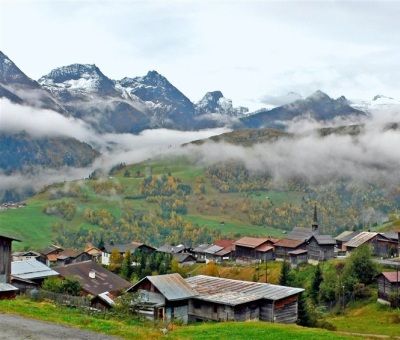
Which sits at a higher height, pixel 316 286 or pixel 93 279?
pixel 93 279

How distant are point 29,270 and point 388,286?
5117cm

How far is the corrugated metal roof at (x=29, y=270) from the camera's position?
7731cm

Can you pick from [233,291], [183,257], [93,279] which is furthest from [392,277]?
[183,257]

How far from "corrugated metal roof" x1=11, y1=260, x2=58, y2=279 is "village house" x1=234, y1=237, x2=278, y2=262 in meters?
79.8

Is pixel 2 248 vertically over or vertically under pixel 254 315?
over

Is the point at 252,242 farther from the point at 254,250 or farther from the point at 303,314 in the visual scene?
the point at 303,314

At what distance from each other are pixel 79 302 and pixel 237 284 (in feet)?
80.6

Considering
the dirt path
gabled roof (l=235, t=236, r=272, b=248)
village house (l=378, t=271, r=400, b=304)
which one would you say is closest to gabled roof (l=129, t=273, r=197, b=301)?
Answer: the dirt path

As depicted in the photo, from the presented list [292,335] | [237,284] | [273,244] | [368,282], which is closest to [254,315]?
[237,284]

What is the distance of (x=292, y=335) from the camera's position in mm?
39750

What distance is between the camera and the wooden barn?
192 ft

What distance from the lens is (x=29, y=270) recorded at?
7994 centimetres

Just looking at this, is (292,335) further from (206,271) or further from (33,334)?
(206,271)

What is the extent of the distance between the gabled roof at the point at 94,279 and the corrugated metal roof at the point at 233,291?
22.3 meters
